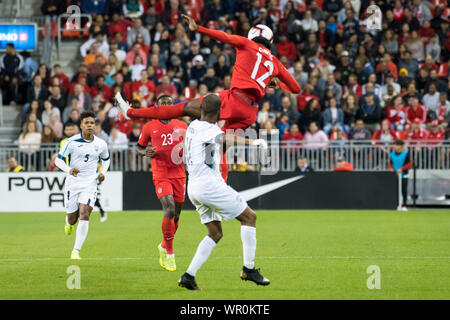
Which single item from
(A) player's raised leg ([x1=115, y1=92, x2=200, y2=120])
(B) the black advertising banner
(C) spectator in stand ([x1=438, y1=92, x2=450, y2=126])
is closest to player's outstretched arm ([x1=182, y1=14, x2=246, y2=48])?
(A) player's raised leg ([x1=115, y1=92, x2=200, y2=120])

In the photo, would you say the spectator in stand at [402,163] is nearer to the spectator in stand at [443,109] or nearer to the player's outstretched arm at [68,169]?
the spectator in stand at [443,109]

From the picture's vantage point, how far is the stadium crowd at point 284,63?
75.4 feet

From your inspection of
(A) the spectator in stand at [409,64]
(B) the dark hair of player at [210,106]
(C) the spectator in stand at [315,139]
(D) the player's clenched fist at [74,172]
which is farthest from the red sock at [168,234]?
(A) the spectator in stand at [409,64]

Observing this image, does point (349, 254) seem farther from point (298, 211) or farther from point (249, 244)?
point (298, 211)

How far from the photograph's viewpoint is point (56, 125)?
23078 mm

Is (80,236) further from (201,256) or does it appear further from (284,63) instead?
(284,63)

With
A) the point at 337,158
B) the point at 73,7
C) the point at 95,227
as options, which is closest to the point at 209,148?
the point at 95,227

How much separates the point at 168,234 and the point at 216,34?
3.10 m

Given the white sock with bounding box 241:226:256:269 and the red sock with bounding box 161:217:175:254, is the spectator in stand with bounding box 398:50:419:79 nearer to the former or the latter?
the red sock with bounding box 161:217:175:254

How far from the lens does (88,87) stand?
24375 mm

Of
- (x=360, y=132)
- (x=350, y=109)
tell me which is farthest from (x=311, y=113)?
(x=360, y=132)

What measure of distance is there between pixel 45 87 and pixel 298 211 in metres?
8.91

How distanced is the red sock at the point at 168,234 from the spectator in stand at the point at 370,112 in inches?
514

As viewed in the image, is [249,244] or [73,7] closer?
[249,244]
